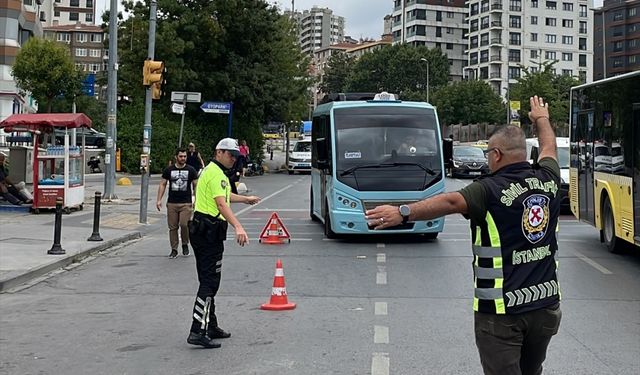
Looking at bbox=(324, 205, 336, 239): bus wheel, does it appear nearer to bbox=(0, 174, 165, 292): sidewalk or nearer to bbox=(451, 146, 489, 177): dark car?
bbox=(0, 174, 165, 292): sidewalk

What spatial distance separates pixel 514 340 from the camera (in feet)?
13.6

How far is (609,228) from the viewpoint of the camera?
1370 centimetres

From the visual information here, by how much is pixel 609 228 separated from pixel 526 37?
349ft

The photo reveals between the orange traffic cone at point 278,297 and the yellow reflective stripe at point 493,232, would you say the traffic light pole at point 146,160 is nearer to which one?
the orange traffic cone at point 278,297

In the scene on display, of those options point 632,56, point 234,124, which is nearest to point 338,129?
point 234,124

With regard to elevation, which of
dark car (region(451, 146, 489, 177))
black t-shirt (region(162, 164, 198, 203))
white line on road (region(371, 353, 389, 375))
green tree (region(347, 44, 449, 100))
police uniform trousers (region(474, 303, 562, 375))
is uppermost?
green tree (region(347, 44, 449, 100))

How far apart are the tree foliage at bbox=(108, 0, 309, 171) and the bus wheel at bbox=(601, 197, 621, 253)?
26.6 metres

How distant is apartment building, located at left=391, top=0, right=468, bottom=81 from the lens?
12381cm

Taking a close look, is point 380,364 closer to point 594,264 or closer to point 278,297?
point 278,297

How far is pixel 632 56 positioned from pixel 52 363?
117m

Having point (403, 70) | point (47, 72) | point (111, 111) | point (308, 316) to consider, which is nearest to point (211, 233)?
point (308, 316)

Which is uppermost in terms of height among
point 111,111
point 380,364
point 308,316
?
point 111,111

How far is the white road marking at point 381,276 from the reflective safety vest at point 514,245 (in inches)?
261

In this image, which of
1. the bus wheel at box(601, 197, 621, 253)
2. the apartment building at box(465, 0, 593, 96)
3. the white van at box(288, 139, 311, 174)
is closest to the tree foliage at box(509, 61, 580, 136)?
the white van at box(288, 139, 311, 174)
